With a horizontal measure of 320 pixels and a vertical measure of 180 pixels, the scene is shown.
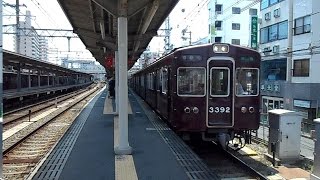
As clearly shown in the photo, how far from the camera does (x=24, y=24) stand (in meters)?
30.0

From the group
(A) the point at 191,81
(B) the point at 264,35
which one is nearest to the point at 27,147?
(A) the point at 191,81

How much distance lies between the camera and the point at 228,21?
48.8 metres

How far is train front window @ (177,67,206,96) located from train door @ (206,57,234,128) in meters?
0.18

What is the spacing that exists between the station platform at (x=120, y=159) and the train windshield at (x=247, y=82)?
2.07 meters

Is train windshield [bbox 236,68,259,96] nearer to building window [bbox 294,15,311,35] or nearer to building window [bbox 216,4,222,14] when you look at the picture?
building window [bbox 294,15,311,35]

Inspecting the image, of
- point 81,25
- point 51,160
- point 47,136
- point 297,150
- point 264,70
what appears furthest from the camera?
point 264,70

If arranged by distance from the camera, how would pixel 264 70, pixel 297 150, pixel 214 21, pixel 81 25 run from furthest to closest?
pixel 214 21 < pixel 264 70 < pixel 81 25 < pixel 297 150

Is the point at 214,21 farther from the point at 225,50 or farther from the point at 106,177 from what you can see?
the point at 106,177

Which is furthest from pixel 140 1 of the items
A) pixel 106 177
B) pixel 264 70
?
pixel 264 70

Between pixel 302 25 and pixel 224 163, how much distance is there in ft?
62.1

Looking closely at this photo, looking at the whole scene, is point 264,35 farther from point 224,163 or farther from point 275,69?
point 224,163

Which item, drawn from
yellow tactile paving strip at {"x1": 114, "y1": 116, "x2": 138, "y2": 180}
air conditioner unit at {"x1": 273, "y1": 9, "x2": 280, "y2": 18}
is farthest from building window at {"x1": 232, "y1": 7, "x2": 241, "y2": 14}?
yellow tactile paving strip at {"x1": 114, "y1": 116, "x2": 138, "y2": 180}

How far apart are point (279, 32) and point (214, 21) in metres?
19.9

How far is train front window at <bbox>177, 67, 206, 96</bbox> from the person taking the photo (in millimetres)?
9223
